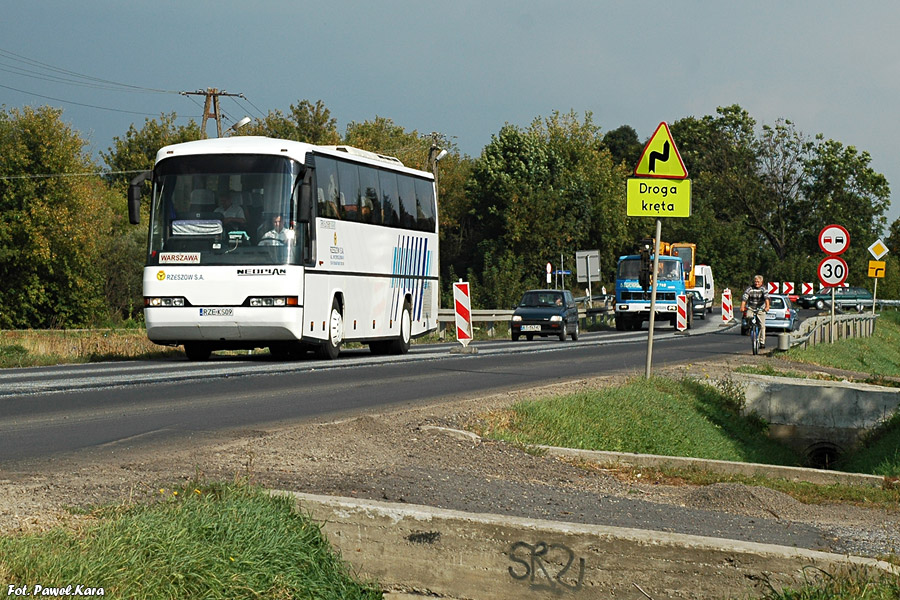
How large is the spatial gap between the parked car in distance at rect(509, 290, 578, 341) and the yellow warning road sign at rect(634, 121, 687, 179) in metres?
20.2

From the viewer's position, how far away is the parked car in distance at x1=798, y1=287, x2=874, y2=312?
7712 centimetres

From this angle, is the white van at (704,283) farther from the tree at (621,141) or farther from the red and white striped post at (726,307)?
the tree at (621,141)

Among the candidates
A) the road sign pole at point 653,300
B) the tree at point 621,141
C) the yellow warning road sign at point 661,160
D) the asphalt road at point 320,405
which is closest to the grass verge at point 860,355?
the asphalt road at point 320,405

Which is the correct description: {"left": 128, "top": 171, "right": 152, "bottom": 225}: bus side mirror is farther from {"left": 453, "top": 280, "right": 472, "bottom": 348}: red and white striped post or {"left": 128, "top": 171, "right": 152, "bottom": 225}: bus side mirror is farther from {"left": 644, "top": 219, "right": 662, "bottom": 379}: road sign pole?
{"left": 644, "top": 219, "right": 662, "bottom": 379}: road sign pole

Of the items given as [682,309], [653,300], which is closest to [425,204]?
[653,300]

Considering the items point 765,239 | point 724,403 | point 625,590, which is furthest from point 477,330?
point 765,239

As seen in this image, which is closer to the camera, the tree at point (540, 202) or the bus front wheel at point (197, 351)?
the bus front wheel at point (197, 351)

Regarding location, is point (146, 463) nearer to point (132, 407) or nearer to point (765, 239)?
point (132, 407)

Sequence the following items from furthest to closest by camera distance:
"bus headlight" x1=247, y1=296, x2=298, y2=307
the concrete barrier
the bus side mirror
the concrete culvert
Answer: the bus side mirror < "bus headlight" x1=247, y1=296, x2=298, y2=307 < the concrete culvert < the concrete barrier

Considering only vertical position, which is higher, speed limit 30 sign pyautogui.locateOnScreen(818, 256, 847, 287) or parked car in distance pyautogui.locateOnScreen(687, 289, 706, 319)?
speed limit 30 sign pyautogui.locateOnScreen(818, 256, 847, 287)

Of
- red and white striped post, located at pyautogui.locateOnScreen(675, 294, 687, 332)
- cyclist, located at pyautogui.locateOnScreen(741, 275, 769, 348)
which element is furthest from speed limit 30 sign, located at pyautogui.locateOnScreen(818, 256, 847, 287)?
red and white striped post, located at pyautogui.locateOnScreen(675, 294, 687, 332)

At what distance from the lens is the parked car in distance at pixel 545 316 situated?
36000 millimetres

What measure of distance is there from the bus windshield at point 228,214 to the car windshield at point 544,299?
17.7 meters

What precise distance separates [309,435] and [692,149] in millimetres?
88349
